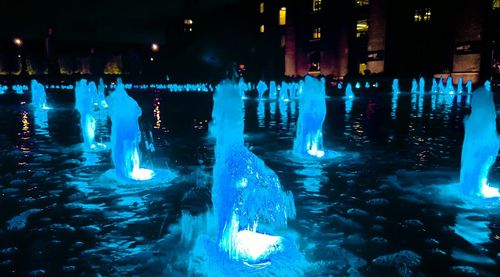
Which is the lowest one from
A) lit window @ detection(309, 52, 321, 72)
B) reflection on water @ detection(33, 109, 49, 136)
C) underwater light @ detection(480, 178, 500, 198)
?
underwater light @ detection(480, 178, 500, 198)

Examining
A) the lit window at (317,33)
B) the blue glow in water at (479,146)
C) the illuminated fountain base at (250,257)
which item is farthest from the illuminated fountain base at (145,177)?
the lit window at (317,33)

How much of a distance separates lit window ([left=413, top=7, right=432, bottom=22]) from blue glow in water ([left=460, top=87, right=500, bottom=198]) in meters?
41.5

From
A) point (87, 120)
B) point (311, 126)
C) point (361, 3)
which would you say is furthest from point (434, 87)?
point (87, 120)

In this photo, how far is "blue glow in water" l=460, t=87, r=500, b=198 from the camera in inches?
249

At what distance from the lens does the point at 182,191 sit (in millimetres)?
6957

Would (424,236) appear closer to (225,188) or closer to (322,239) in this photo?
(322,239)

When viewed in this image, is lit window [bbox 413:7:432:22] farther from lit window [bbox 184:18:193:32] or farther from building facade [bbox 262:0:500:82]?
lit window [bbox 184:18:193:32]

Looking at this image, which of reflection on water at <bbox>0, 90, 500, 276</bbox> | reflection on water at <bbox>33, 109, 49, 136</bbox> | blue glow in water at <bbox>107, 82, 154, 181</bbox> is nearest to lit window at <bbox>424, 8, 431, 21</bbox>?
reflection on water at <bbox>0, 90, 500, 276</bbox>

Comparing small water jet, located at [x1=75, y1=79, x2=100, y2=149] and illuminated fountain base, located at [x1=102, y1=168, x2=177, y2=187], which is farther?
small water jet, located at [x1=75, y1=79, x2=100, y2=149]

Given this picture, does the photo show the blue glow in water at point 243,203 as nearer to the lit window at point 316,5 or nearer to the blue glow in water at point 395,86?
the blue glow in water at point 395,86

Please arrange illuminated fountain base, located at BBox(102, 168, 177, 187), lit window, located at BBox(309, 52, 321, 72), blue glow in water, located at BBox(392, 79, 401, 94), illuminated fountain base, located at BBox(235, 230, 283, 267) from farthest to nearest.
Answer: lit window, located at BBox(309, 52, 321, 72) → blue glow in water, located at BBox(392, 79, 401, 94) → illuminated fountain base, located at BBox(102, 168, 177, 187) → illuminated fountain base, located at BBox(235, 230, 283, 267)

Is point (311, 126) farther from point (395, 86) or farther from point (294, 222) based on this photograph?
point (395, 86)

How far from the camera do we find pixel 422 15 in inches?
1724

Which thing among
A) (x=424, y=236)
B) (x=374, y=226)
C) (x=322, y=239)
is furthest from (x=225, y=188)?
(x=424, y=236)
